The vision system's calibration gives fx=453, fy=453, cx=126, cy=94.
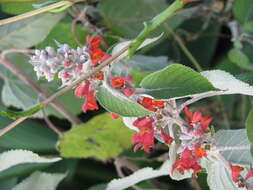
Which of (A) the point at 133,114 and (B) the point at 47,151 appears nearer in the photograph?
(A) the point at 133,114

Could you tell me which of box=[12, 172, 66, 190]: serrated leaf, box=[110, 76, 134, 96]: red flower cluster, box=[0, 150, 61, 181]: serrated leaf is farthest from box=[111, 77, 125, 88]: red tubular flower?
box=[12, 172, 66, 190]: serrated leaf

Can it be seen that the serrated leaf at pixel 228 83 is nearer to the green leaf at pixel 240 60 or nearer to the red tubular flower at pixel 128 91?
the red tubular flower at pixel 128 91

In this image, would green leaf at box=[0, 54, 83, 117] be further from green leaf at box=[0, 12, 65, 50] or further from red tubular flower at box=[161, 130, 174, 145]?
red tubular flower at box=[161, 130, 174, 145]

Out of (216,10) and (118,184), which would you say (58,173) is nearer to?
(118,184)

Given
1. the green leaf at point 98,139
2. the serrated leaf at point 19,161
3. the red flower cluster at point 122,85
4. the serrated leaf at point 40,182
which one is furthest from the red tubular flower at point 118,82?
the serrated leaf at point 40,182

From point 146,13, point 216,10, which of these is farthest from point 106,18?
point 216,10

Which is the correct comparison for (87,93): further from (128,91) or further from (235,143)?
(235,143)

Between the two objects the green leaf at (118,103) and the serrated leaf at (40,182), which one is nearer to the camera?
the green leaf at (118,103)

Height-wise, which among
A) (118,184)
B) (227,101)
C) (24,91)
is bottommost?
(227,101)
